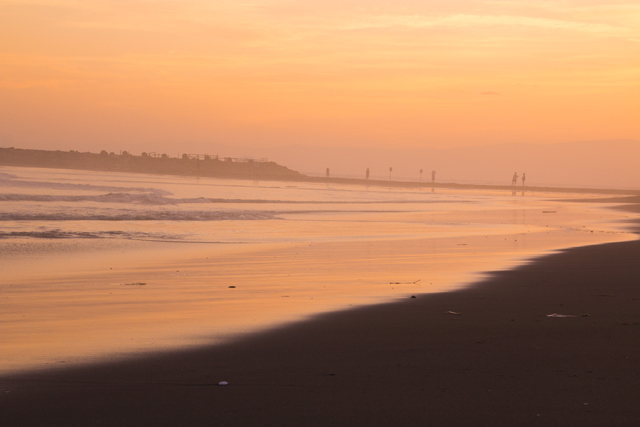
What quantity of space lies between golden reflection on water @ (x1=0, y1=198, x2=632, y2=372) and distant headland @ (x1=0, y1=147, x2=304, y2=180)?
314ft

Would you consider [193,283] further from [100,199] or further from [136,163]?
[136,163]

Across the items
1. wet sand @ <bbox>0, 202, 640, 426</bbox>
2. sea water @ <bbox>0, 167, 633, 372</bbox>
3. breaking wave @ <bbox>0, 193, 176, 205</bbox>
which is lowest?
breaking wave @ <bbox>0, 193, 176, 205</bbox>

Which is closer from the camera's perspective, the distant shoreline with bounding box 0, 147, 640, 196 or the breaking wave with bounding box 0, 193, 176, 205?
the breaking wave with bounding box 0, 193, 176, 205

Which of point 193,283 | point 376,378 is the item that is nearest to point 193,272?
point 193,283

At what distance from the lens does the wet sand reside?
344 cm

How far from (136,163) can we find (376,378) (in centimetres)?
12060

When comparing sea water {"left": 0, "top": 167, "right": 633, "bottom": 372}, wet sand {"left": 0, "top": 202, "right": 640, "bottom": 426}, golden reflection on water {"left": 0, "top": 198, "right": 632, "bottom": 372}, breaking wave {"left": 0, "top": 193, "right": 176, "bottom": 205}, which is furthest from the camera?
breaking wave {"left": 0, "top": 193, "right": 176, "bottom": 205}

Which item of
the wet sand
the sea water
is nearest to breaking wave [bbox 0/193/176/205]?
the sea water

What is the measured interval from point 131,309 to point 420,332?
9.74 feet

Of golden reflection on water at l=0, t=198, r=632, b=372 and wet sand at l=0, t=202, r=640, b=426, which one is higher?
wet sand at l=0, t=202, r=640, b=426

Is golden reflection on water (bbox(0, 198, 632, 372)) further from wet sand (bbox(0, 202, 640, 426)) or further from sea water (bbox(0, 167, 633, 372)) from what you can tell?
wet sand (bbox(0, 202, 640, 426))

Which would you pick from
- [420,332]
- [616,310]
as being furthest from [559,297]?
[420,332]

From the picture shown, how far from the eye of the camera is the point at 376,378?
13.4ft

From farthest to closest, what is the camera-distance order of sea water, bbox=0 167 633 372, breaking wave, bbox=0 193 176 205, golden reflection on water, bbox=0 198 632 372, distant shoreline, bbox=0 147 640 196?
distant shoreline, bbox=0 147 640 196
breaking wave, bbox=0 193 176 205
sea water, bbox=0 167 633 372
golden reflection on water, bbox=0 198 632 372
